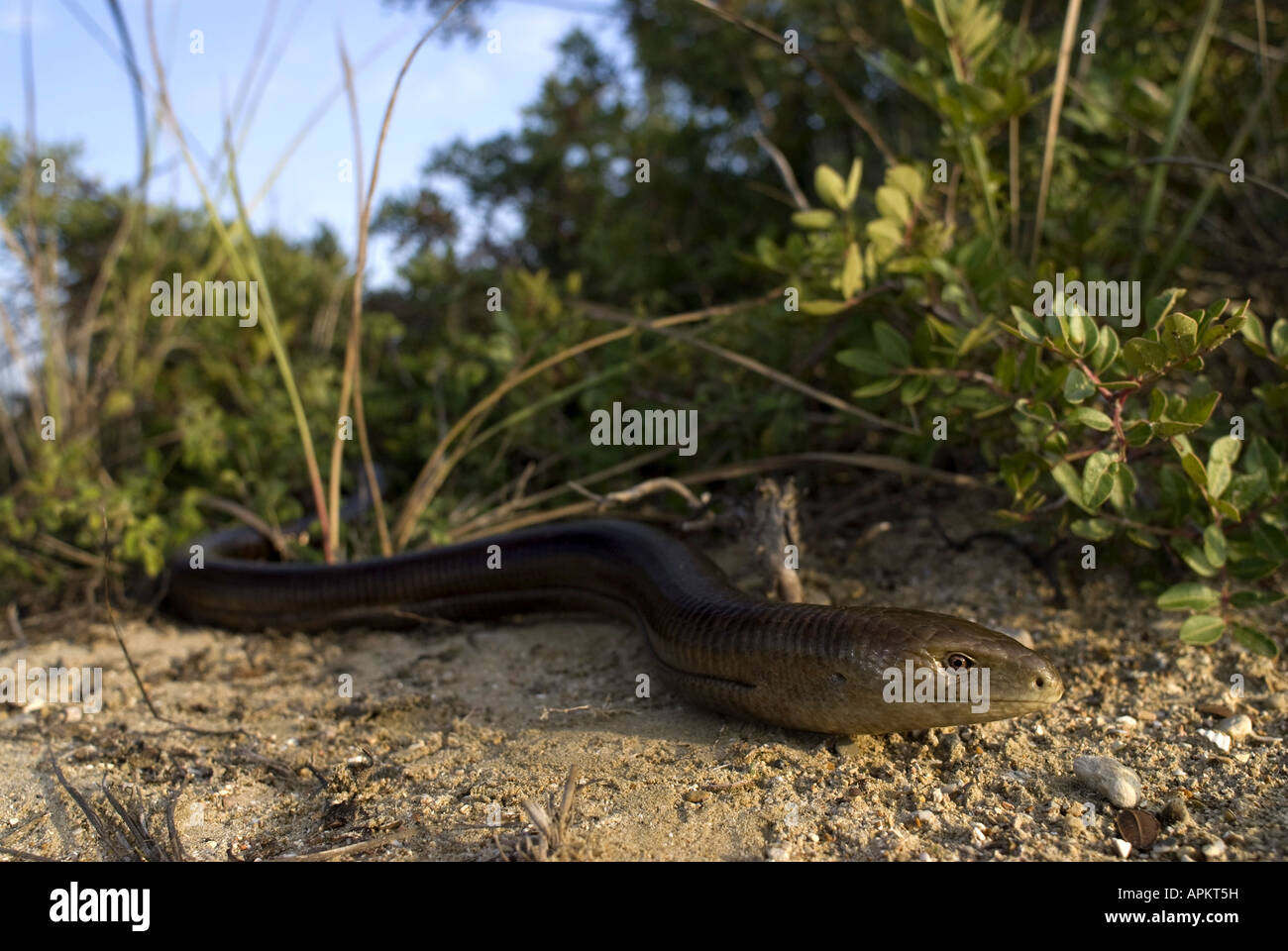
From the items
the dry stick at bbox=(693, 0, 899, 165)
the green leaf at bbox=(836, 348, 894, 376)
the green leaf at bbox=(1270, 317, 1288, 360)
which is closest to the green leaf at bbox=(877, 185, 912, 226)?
the dry stick at bbox=(693, 0, 899, 165)

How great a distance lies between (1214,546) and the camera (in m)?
2.98

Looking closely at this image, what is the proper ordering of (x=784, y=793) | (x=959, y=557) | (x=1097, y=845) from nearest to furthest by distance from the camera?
(x=1097, y=845) → (x=784, y=793) → (x=959, y=557)

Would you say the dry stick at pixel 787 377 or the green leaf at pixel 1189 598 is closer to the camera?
the green leaf at pixel 1189 598

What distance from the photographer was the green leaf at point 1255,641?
2.88m

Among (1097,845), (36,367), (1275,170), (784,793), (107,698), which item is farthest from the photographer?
(36,367)

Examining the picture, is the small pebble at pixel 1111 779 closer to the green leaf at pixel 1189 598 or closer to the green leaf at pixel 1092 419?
the green leaf at pixel 1189 598

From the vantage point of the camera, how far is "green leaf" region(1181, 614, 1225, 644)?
2887mm

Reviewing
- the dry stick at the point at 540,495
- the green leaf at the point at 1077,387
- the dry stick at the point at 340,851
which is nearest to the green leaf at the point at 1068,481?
the green leaf at the point at 1077,387

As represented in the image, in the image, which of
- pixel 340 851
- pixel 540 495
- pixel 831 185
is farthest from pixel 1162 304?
pixel 540 495

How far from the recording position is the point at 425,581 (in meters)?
4.24

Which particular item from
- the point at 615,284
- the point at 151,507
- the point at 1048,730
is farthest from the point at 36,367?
the point at 1048,730

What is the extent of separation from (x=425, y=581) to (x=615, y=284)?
2.81 metres

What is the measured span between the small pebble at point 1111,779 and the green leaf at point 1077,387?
993mm

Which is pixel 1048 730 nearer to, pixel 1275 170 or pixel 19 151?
pixel 1275 170
